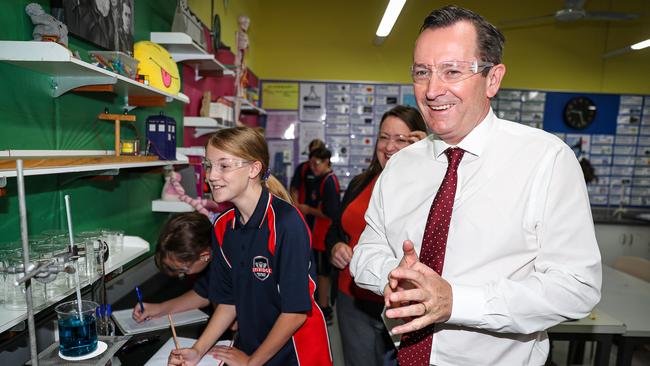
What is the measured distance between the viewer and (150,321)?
1.63m

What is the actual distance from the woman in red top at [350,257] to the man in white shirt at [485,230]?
1.99ft

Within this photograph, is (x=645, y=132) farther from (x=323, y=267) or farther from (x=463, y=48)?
(x=463, y=48)

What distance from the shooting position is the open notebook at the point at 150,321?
155 cm

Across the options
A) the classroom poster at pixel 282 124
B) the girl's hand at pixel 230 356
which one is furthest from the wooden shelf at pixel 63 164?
the classroom poster at pixel 282 124

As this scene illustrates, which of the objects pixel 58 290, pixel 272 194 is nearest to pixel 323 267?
pixel 272 194

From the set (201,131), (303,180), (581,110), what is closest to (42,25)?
(201,131)

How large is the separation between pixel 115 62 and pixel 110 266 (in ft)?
2.50

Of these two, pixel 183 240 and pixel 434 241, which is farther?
pixel 183 240

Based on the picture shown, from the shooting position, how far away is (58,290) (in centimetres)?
122

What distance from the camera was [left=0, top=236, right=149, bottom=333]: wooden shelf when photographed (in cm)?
101

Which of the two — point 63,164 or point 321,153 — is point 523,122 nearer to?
point 321,153

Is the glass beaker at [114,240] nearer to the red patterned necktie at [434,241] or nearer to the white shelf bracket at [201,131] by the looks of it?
the red patterned necktie at [434,241]

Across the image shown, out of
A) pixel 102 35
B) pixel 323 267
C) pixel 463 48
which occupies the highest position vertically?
pixel 102 35

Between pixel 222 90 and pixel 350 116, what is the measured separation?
1.97 m
